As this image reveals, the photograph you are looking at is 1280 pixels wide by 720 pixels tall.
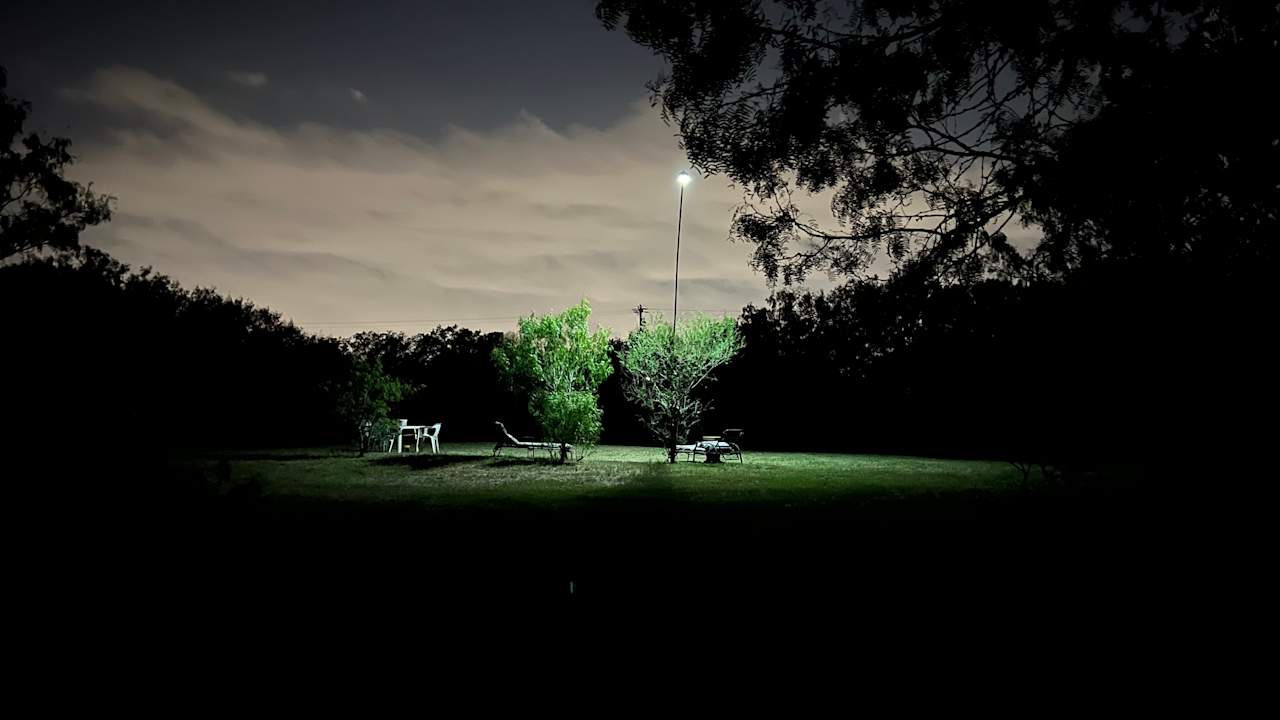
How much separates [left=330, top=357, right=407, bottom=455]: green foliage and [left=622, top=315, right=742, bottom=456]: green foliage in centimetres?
813

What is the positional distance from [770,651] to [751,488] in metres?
9.67

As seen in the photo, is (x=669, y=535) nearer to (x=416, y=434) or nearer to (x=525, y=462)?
(x=525, y=462)

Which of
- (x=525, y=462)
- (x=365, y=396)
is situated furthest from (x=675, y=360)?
(x=365, y=396)

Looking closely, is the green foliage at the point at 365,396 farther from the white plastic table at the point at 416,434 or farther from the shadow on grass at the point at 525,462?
the shadow on grass at the point at 525,462

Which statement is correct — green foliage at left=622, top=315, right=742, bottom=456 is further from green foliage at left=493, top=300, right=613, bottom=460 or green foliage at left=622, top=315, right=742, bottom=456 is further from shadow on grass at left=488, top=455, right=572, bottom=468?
shadow on grass at left=488, top=455, right=572, bottom=468

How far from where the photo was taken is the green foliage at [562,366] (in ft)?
65.7

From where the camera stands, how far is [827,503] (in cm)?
1135

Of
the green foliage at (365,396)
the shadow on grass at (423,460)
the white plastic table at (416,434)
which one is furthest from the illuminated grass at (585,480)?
the white plastic table at (416,434)

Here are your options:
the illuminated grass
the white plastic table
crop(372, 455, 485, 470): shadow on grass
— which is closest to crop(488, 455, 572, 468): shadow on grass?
the illuminated grass

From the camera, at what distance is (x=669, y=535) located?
25.6 ft

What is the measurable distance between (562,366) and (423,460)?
509 cm

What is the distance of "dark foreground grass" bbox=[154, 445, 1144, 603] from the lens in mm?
4559

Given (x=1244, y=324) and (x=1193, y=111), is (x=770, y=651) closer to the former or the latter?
(x=1244, y=324)

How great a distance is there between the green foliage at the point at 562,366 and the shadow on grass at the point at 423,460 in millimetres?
2874
